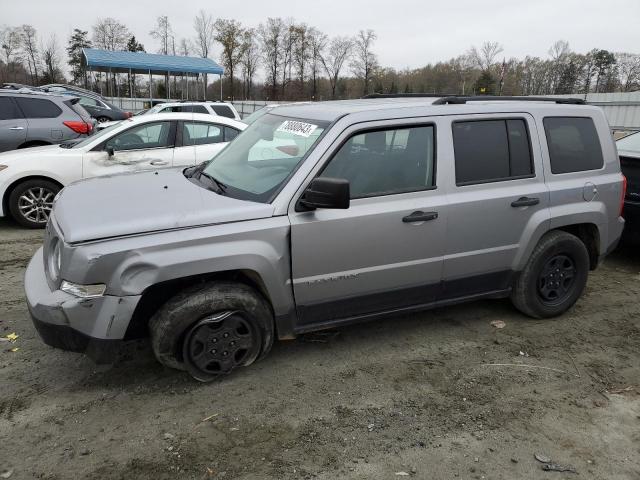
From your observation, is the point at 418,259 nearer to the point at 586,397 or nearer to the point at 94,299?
the point at 586,397

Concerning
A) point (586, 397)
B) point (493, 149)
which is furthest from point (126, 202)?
point (586, 397)

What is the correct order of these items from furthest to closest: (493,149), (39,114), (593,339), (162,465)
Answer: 1. (39,114)
2. (593,339)
3. (493,149)
4. (162,465)

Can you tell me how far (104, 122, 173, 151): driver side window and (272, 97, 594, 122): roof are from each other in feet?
12.2

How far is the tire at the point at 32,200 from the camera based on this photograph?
6879 mm

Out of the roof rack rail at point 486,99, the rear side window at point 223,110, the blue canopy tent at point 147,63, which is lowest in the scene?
the roof rack rail at point 486,99

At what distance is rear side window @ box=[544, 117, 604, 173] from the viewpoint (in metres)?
4.25

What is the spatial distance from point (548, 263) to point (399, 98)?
6.25 feet

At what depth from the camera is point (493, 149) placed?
13.1ft

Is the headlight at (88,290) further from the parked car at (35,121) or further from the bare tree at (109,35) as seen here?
the bare tree at (109,35)

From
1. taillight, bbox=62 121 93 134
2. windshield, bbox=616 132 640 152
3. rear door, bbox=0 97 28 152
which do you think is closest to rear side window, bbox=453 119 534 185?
windshield, bbox=616 132 640 152

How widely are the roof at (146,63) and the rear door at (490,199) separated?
3814cm

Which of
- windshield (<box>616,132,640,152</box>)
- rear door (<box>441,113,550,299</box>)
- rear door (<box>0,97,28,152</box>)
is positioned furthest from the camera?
rear door (<box>0,97,28,152</box>)

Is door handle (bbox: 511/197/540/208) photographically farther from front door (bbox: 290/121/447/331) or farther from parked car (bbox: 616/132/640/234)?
parked car (bbox: 616/132/640/234)

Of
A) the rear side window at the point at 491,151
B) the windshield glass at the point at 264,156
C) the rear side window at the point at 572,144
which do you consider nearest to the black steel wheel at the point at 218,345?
A: the windshield glass at the point at 264,156
